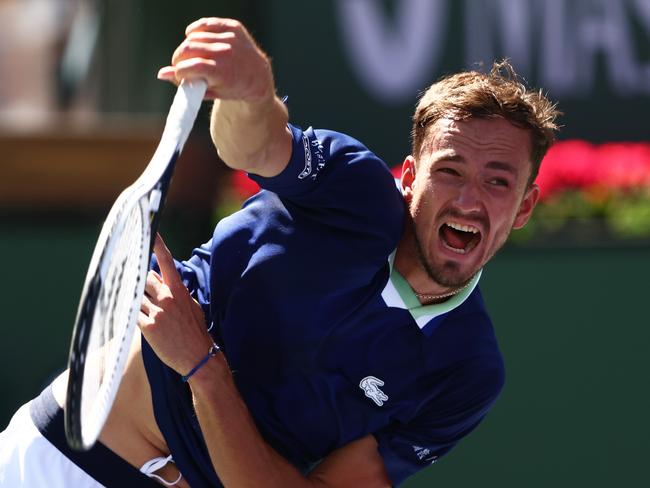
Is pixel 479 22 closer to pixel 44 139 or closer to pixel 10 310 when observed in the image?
pixel 44 139

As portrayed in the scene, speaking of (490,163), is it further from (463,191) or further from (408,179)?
(408,179)

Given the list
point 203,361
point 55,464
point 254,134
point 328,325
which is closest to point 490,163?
point 328,325

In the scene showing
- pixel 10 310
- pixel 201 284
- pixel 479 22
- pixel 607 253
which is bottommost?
pixel 10 310

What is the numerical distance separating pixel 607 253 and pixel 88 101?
392cm

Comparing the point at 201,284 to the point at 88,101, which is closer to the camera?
the point at 201,284

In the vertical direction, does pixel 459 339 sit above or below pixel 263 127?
below

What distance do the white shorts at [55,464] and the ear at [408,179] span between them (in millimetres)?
880

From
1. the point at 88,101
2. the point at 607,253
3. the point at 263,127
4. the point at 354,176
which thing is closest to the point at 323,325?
the point at 354,176

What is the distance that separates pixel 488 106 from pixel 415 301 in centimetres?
47

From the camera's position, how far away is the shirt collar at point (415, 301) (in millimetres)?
2895

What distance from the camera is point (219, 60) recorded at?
2203 mm

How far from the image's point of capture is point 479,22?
7.32m

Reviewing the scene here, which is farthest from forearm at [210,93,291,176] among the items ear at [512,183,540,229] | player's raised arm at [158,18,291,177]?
ear at [512,183,540,229]

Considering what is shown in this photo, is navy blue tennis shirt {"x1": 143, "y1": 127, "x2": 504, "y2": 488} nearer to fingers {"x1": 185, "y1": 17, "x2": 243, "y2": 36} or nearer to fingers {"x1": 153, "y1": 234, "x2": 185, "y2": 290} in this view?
fingers {"x1": 153, "y1": 234, "x2": 185, "y2": 290}
